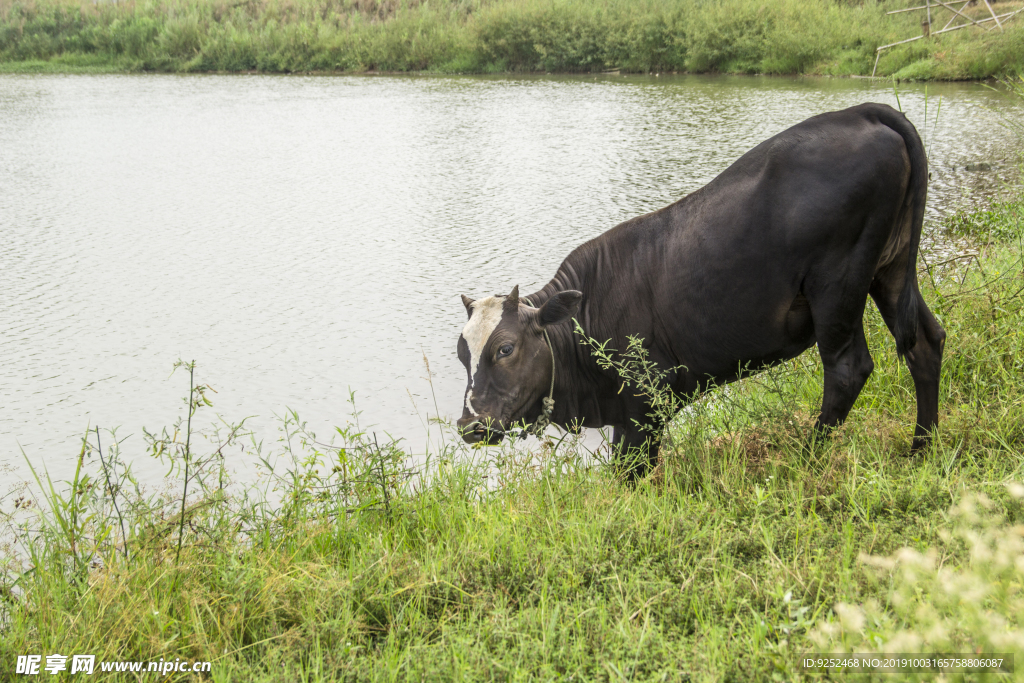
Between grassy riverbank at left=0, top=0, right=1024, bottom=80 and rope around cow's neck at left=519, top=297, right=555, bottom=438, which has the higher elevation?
grassy riverbank at left=0, top=0, right=1024, bottom=80

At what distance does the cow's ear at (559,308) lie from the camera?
404 cm

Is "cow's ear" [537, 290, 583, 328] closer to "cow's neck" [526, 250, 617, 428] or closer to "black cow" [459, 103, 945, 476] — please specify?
"black cow" [459, 103, 945, 476]

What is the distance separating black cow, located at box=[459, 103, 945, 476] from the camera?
3.52 meters

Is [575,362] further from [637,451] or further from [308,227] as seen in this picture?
[308,227]

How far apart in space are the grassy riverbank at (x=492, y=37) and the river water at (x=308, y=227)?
23.2 ft

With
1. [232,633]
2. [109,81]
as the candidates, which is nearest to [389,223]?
[232,633]

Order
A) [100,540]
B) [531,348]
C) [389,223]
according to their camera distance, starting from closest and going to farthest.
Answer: [100,540] → [531,348] → [389,223]

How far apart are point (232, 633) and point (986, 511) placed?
8.31ft

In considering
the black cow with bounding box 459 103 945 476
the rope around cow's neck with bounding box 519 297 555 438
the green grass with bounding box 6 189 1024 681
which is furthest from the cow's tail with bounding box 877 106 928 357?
the rope around cow's neck with bounding box 519 297 555 438

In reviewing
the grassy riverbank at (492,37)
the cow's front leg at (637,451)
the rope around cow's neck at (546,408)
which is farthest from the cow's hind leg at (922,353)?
the grassy riverbank at (492,37)

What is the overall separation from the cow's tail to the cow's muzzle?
191 cm

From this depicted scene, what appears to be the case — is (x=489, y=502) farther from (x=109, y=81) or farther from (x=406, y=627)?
(x=109, y=81)

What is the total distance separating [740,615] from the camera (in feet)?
7.82

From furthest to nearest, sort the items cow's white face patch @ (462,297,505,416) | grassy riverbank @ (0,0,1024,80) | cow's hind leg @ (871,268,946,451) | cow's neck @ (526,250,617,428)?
grassy riverbank @ (0,0,1024,80) → cow's neck @ (526,250,617,428) → cow's white face patch @ (462,297,505,416) → cow's hind leg @ (871,268,946,451)
